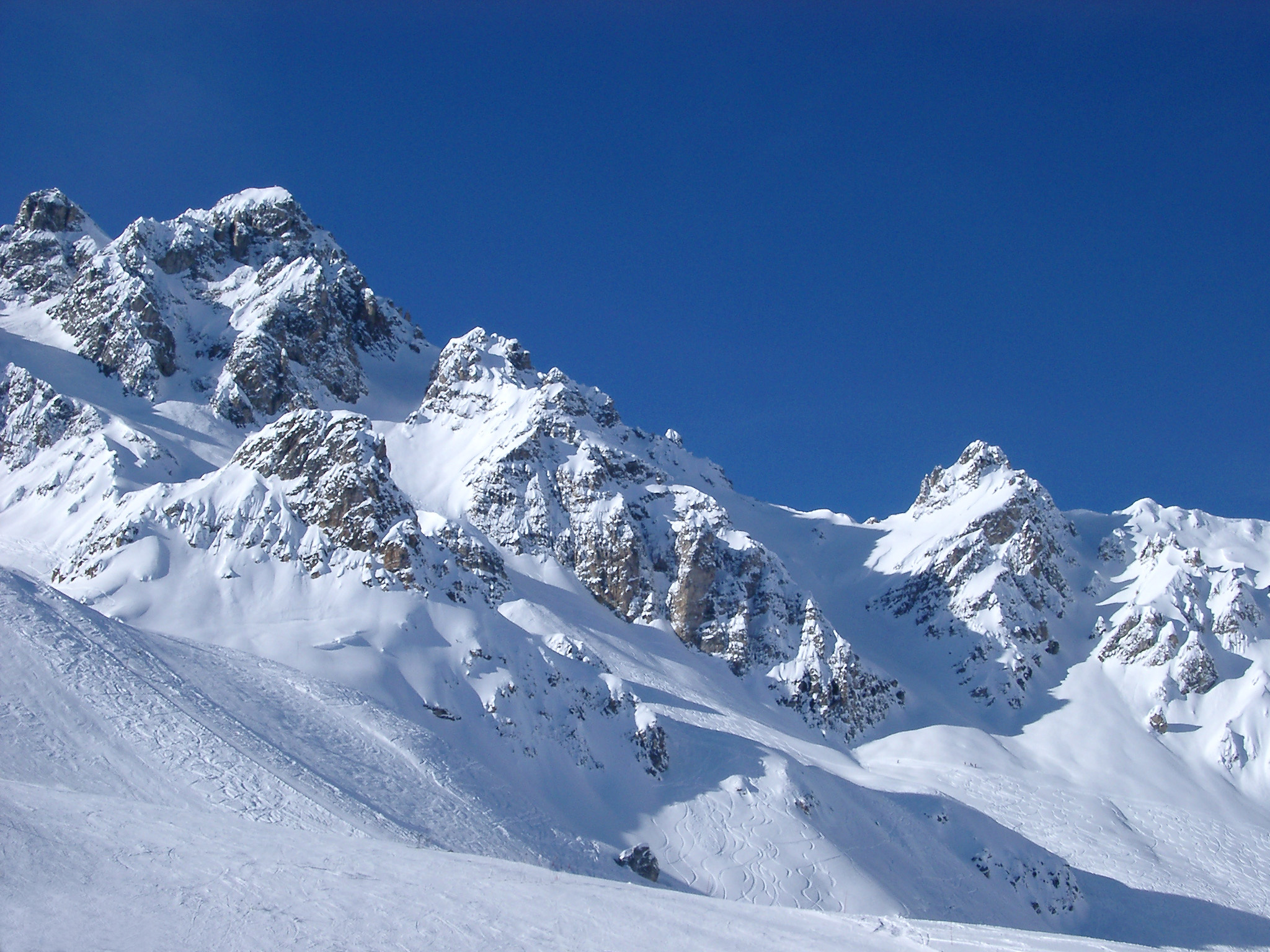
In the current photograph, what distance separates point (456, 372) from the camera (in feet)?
350

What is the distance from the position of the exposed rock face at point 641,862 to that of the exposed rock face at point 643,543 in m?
40.3

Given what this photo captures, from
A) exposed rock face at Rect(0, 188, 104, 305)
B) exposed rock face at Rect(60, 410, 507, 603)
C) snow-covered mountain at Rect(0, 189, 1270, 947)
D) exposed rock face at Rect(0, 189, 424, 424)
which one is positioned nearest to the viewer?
snow-covered mountain at Rect(0, 189, 1270, 947)

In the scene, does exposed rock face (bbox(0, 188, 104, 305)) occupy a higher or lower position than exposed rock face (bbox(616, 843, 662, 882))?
higher

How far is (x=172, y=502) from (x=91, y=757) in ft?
92.5

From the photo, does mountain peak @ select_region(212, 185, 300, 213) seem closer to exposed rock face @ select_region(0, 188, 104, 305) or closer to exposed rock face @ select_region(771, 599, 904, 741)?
exposed rock face @ select_region(0, 188, 104, 305)

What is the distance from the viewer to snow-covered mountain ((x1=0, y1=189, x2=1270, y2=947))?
105 ft

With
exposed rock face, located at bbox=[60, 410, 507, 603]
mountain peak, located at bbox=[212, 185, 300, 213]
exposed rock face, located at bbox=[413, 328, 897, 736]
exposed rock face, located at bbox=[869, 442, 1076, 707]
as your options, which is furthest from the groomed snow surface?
mountain peak, located at bbox=[212, 185, 300, 213]

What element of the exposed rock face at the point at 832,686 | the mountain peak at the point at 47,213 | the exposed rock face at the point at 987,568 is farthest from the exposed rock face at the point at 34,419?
the exposed rock face at the point at 987,568

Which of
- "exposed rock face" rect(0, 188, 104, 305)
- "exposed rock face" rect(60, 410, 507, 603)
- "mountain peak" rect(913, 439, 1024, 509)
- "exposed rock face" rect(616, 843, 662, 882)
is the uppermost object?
"mountain peak" rect(913, 439, 1024, 509)

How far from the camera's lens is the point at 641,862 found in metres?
36.4

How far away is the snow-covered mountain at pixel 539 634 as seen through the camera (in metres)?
32.1

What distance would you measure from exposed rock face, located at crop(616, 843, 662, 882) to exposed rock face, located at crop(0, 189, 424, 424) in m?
67.7

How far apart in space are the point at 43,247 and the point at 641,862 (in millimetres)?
104587

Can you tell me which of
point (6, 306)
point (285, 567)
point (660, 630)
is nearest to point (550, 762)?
point (285, 567)
